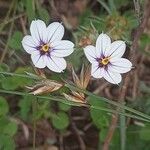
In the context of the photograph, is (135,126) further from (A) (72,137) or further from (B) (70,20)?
(B) (70,20)

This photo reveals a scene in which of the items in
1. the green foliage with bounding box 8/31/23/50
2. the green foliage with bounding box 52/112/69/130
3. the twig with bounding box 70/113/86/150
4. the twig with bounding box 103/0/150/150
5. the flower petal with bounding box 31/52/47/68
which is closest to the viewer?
the flower petal with bounding box 31/52/47/68

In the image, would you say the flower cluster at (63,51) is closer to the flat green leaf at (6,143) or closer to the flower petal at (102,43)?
the flower petal at (102,43)

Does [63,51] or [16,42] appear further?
[16,42]

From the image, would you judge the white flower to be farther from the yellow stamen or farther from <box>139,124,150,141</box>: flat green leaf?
<box>139,124,150,141</box>: flat green leaf

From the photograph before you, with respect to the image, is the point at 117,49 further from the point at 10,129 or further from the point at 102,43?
the point at 10,129

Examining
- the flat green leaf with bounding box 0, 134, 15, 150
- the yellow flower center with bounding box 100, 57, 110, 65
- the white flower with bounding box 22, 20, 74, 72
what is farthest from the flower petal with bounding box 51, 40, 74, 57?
the flat green leaf with bounding box 0, 134, 15, 150

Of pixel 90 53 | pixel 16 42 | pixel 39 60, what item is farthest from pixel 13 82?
pixel 90 53
